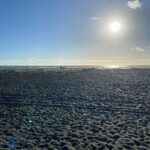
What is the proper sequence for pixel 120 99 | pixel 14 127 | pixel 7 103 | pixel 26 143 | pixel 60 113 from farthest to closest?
pixel 120 99 → pixel 7 103 → pixel 60 113 → pixel 14 127 → pixel 26 143

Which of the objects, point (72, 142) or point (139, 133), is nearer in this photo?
point (72, 142)

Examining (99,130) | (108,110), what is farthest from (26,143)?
(108,110)

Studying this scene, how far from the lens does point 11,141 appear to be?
449 inches

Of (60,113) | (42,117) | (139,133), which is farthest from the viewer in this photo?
(60,113)

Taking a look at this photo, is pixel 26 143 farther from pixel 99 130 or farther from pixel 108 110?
pixel 108 110

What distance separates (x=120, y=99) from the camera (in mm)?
22375

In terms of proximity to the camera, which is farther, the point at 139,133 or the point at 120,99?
the point at 120,99

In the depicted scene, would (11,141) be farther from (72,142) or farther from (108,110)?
(108,110)

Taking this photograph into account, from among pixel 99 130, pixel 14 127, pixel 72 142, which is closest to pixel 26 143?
pixel 72 142

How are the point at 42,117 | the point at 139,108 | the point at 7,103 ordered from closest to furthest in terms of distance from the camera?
1. the point at 42,117
2. the point at 139,108
3. the point at 7,103

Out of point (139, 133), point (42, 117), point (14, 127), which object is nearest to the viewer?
point (139, 133)

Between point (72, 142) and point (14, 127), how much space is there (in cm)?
381

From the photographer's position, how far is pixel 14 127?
13.7 meters

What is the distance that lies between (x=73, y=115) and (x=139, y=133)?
4919 mm
